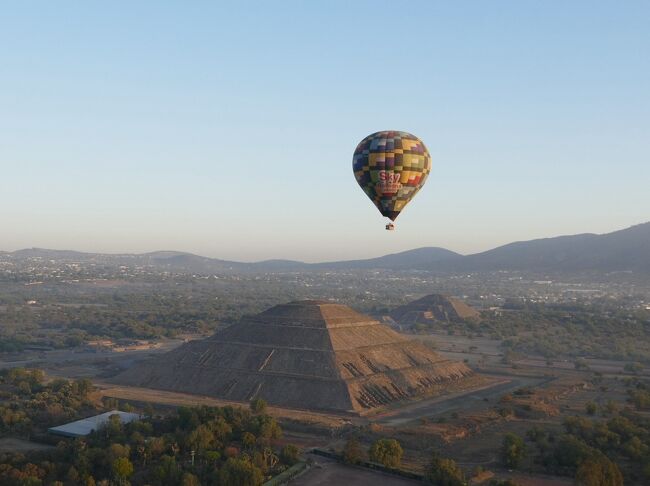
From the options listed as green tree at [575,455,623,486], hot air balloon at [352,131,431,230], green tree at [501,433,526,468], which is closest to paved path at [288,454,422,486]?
green tree at [501,433,526,468]

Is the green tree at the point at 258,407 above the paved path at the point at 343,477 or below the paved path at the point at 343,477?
above

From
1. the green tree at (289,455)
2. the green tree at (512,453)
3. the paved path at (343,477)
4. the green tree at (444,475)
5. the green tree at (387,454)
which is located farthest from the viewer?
the green tree at (512,453)

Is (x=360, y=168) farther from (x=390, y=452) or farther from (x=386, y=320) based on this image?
(x=386, y=320)

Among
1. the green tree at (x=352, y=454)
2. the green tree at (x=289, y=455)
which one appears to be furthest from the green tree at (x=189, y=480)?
the green tree at (x=352, y=454)

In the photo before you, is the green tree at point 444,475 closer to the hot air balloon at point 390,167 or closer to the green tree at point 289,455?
the green tree at point 289,455

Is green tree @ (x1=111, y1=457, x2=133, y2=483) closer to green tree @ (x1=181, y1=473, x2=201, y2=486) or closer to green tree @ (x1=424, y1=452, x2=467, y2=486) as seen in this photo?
green tree @ (x1=181, y1=473, x2=201, y2=486)

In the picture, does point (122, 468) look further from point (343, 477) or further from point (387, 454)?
point (387, 454)

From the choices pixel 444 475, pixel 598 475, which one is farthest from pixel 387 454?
pixel 598 475
